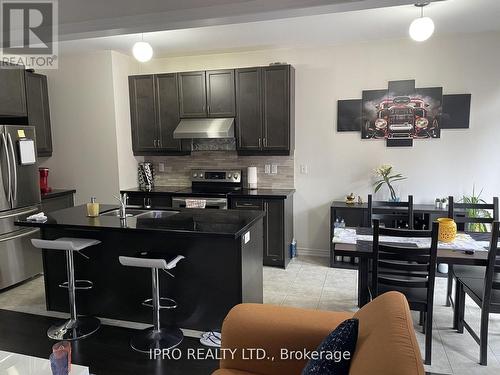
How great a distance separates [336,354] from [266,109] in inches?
142

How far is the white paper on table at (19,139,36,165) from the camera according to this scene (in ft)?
13.2

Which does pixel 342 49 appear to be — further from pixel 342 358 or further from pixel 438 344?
pixel 342 358

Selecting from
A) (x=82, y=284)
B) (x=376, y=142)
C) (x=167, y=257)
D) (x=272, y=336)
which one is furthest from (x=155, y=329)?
(x=376, y=142)

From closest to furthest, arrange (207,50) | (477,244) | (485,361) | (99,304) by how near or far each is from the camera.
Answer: (485,361) < (477,244) < (99,304) < (207,50)

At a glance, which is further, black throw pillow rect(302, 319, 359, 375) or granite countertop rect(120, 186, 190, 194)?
granite countertop rect(120, 186, 190, 194)

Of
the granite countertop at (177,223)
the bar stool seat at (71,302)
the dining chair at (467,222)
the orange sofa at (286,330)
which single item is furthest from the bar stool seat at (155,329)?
the dining chair at (467,222)

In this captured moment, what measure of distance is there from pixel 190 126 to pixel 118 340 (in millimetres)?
2756

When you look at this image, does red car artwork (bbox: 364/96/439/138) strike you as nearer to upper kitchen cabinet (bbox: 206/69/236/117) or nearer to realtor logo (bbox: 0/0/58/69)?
upper kitchen cabinet (bbox: 206/69/236/117)

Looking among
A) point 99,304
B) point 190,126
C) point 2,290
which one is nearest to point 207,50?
point 190,126

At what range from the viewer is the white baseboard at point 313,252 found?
4.95m

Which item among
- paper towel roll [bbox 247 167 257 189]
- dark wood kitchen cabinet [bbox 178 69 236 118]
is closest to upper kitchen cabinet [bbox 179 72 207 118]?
dark wood kitchen cabinet [bbox 178 69 236 118]

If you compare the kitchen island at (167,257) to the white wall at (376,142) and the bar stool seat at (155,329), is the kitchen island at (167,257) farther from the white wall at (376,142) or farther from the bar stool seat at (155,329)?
the white wall at (376,142)

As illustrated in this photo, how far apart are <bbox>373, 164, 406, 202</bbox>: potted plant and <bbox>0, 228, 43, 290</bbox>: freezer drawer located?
415 centimetres

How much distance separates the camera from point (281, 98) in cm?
454
